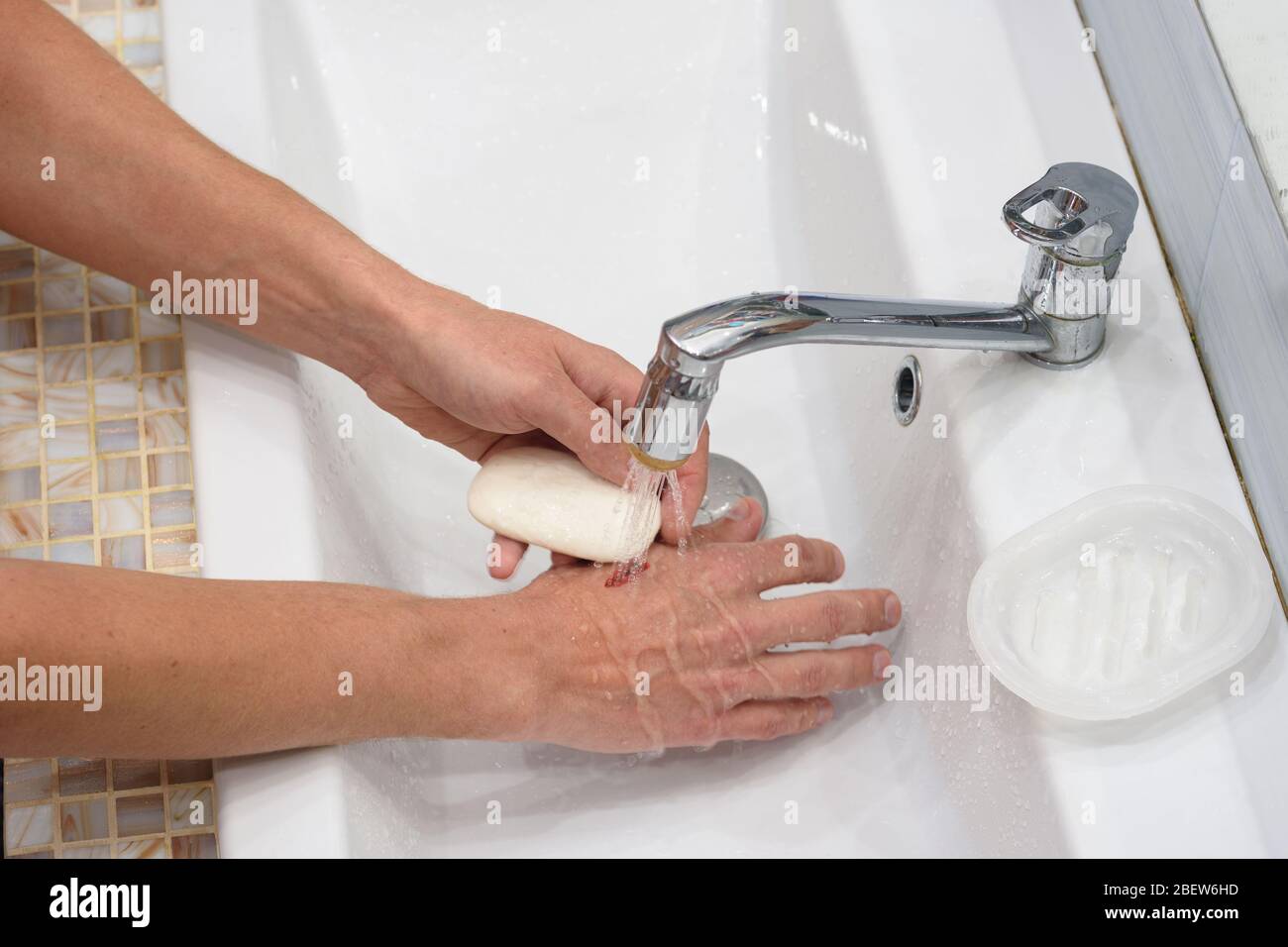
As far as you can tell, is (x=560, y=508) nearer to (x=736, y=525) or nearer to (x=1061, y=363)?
(x=736, y=525)

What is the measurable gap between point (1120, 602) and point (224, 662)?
43 cm

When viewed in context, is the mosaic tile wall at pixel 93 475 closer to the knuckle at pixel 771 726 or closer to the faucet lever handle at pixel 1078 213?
the knuckle at pixel 771 726

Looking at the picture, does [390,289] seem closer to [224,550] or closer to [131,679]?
[224,550]

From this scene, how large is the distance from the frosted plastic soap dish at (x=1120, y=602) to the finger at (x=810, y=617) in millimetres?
111

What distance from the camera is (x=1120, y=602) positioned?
2.09ft

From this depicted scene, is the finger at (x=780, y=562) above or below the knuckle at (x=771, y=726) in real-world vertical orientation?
above

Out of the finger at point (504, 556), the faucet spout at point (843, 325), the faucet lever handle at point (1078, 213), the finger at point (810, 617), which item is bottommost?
the finger at point (810, 617)

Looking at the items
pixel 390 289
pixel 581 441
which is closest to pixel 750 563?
pixel 581 441

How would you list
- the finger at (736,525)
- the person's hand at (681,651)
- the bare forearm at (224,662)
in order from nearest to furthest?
the bare forearm at (224,662) < the person's hand at (681,651) < the finger at (736,525)

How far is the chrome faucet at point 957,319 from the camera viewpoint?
561 mm

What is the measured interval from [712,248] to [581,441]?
296mm

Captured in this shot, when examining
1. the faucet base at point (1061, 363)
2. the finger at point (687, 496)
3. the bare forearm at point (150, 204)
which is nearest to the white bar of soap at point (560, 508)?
the finger at point (687, 496)

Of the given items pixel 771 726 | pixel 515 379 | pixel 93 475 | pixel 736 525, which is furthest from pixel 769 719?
pixel 93 475

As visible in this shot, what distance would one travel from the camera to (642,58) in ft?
3.34
